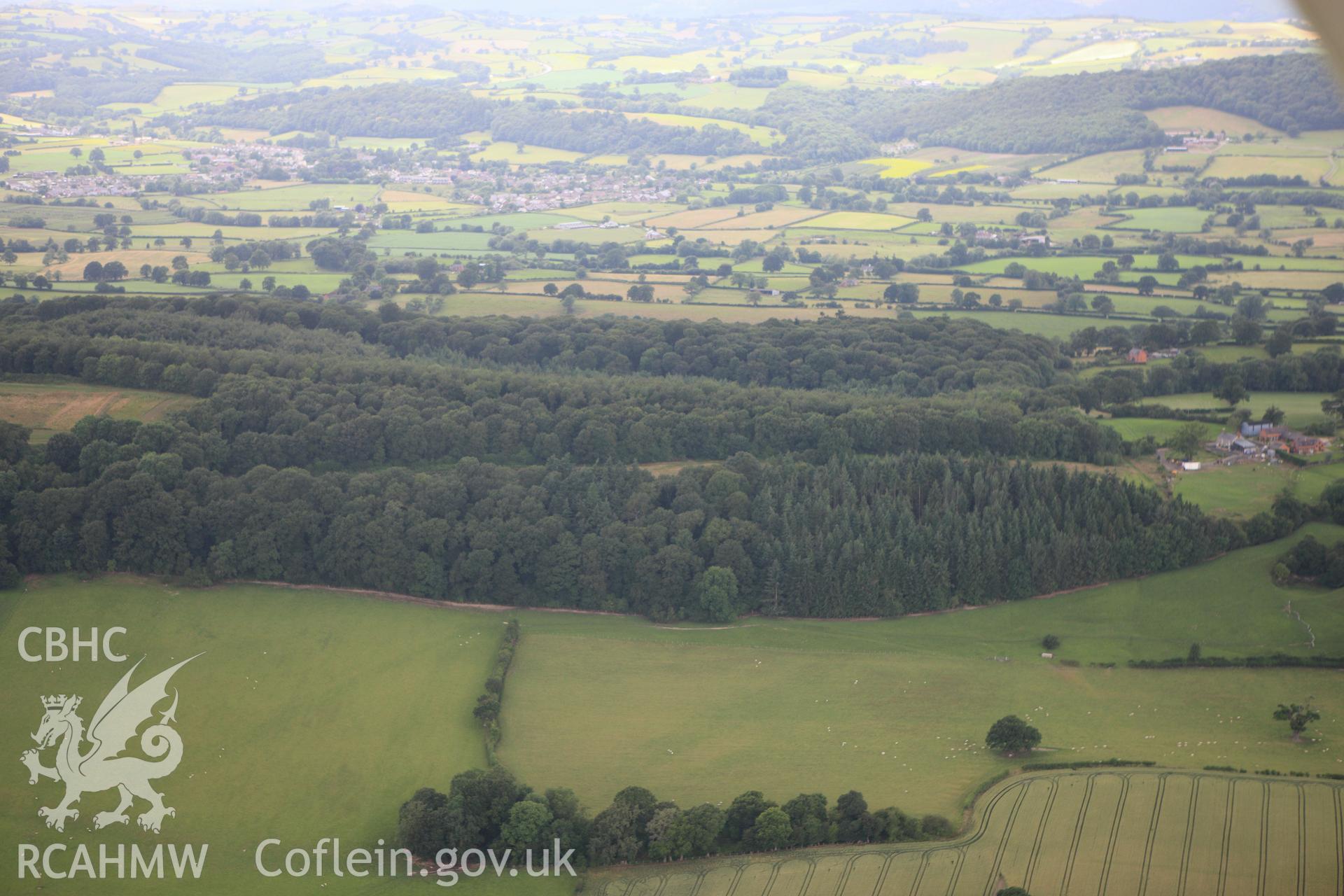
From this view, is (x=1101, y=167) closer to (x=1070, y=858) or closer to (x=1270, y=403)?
(x=1270, y=403)

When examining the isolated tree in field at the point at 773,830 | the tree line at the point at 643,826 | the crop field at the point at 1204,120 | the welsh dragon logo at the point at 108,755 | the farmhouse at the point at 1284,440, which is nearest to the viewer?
the isolated tree in field at the point at 773,830

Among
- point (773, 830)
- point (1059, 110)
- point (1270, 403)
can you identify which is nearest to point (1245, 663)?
point (773, 830)

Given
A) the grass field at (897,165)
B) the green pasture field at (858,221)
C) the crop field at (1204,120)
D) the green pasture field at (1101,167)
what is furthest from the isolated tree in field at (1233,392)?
the grass field at (897,165)

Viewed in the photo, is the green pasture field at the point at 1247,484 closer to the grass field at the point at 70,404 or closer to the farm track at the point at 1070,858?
the farm track at the point at 1070,858

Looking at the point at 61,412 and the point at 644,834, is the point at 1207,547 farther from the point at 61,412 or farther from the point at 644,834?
the point at 61,412

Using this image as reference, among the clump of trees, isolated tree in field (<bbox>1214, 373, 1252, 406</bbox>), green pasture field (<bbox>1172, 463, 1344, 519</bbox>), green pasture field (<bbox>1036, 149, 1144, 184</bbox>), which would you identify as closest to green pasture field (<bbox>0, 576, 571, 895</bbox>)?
the clump of trees

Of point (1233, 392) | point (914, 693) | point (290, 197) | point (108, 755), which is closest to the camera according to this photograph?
point (108, 755)

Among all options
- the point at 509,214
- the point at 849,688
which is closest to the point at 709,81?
the point at 509,214
